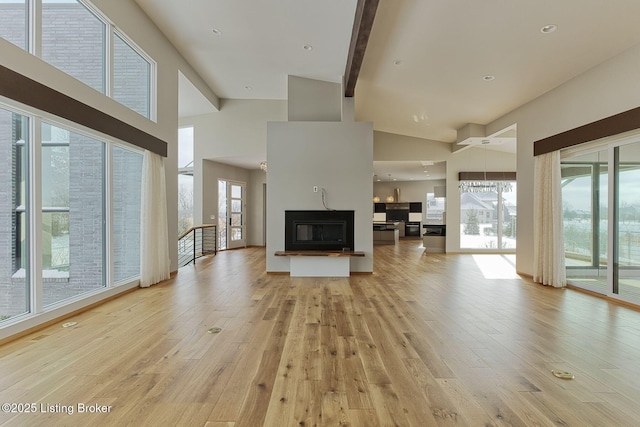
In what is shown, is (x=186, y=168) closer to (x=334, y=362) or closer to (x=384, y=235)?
(x=384, y=235)

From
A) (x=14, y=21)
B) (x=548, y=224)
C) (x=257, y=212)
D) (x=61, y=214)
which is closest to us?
(x=14, y=21)

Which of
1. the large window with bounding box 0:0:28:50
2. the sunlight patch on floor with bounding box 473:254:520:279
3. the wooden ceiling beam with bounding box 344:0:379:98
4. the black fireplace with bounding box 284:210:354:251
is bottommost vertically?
the sunlight patch on floor with bounding box 473:254:520:279

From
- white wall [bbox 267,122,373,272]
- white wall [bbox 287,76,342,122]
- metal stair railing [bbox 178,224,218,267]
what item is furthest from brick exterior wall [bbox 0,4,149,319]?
metal stair railing [bbox 178,224,218,267]

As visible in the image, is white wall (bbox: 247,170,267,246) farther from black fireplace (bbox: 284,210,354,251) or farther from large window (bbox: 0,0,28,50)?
large window (bbox: 0,0,28,50)

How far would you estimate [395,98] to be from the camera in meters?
6.81

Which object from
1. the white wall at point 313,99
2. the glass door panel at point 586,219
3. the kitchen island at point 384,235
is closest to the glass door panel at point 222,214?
the white wall at point 313,99

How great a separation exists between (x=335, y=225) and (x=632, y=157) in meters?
4.60

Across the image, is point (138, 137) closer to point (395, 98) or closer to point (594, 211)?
point (395, 98)

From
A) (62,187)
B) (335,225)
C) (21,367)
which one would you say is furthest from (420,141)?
(21,367)

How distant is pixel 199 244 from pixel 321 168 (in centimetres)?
485

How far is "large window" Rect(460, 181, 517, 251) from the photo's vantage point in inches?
382

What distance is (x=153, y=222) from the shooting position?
509 cm

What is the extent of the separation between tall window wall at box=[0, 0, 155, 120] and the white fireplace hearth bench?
369 centimetres

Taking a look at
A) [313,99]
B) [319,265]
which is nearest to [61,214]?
[319,265]
